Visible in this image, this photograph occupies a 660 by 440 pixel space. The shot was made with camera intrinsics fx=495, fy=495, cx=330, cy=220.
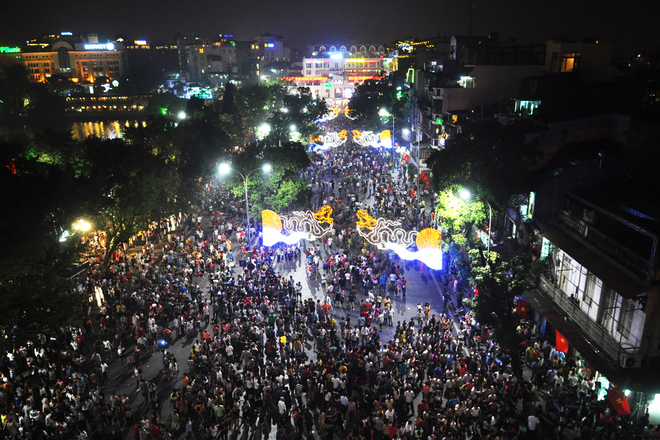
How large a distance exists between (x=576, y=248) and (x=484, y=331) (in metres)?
5.64

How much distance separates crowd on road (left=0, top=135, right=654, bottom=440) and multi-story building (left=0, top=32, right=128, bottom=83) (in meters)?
152

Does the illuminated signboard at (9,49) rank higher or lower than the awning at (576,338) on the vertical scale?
higher

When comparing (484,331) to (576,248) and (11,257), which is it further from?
(11,257)

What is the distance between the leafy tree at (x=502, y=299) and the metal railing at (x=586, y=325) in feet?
3.69

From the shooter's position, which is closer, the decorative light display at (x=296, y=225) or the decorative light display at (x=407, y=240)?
the decorative light display at (x=407, y=240)

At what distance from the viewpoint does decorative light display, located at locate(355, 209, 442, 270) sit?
2533cm

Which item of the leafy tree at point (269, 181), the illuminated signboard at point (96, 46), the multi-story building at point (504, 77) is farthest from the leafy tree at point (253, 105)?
the illuminated signboard at point (96, 46)

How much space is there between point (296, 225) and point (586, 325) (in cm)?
1650

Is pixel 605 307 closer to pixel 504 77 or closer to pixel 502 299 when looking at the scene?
pixel 502 299

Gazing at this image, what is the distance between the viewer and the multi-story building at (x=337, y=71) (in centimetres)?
13562

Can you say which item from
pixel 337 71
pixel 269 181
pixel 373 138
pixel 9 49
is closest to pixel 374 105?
pixel 373 138

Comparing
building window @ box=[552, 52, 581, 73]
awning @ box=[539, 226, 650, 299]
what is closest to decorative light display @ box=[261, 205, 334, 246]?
awning @ box=[539, 226, 650, 299]

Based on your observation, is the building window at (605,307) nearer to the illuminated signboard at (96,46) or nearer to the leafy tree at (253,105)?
the leafy tree at (253,105)

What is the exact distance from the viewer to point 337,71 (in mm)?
139125
